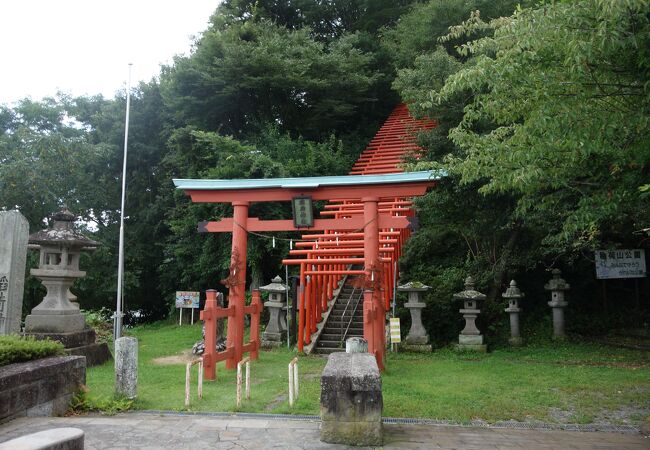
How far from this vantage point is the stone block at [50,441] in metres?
2.49

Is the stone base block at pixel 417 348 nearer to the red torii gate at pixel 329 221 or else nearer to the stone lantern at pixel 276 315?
the red torii gate at pixel 329 221

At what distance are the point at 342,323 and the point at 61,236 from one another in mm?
6676

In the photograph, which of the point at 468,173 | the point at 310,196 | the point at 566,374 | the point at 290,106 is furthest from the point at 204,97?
the point at 566,374

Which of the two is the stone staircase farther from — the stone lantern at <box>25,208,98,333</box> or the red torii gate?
the stone lantern at <box>25,208,98,333</box>

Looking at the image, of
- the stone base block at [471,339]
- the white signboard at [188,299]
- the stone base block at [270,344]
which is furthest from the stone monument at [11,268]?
the white signboard at [188,299]

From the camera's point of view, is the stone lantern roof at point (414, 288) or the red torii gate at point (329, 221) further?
the stone lantern roof at point (414, 288)

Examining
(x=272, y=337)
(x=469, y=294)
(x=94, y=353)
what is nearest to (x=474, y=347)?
(x=469, y=294)

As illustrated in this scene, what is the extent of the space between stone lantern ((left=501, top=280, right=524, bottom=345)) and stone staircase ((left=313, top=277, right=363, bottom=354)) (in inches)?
155

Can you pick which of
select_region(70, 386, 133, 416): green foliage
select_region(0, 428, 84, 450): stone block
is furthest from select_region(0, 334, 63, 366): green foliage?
select_region(0, 428, 84, 450): stone block

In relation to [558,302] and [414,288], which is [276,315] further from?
[558,302]

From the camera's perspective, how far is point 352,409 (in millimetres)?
4598

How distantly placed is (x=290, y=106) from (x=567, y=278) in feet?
38.1

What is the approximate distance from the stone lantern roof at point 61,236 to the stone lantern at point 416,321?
7.56m

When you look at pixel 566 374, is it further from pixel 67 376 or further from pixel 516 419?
pixel 67 376
